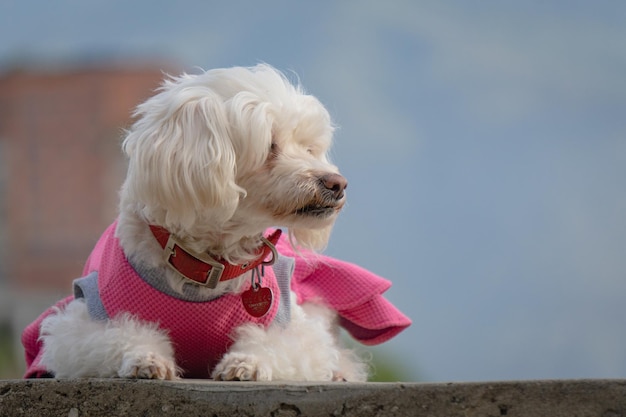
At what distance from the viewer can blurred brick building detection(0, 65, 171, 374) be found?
26.1 m

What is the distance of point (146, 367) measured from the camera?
3039mm

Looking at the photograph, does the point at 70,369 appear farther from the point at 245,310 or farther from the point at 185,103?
the point at 185,103

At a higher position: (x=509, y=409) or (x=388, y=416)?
(x=509, y=409)

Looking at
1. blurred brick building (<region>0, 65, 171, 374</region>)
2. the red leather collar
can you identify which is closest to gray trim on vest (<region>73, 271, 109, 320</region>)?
the red leather collar

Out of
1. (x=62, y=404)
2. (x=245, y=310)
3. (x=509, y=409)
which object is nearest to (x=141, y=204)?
(x=245, y=310)

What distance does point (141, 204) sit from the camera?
3.37m

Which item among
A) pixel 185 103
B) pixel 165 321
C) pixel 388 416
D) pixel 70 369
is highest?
pixel 185 103

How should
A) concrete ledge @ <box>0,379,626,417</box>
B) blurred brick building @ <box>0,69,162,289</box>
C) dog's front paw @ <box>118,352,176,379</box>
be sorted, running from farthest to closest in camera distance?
blurred brick building @ <box>0,69,162,289</box>, dog's front paw @ <box>118,352,176,379</box>, concrete ledge @ <box>0,379,626,417</box>

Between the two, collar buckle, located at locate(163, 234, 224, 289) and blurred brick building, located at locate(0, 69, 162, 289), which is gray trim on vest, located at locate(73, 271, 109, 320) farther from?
blurred brick building, located at locate(0, 69, 162, 289)

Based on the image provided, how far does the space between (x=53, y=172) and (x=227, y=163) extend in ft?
85.2

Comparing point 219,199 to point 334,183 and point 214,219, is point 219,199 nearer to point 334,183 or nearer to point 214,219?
point 214,219

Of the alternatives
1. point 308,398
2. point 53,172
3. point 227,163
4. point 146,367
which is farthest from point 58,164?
point 308,398

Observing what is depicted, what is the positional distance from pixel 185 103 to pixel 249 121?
0.70ft

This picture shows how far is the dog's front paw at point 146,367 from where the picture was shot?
120 inches
